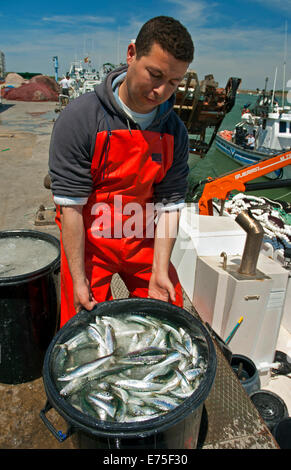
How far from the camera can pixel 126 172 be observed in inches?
83.7

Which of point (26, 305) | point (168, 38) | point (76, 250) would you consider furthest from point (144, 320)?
point (168, 38)

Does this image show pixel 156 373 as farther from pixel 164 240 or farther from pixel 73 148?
pixel 73 148

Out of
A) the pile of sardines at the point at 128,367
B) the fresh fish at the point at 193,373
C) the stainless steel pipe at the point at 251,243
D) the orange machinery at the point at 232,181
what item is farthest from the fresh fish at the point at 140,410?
the orange machinery at the point at 232,181

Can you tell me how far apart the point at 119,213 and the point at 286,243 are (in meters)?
4.22

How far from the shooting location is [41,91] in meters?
31.7

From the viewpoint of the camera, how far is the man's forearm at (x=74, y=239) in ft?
7.02

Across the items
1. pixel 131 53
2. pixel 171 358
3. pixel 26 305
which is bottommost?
pixel 26 305

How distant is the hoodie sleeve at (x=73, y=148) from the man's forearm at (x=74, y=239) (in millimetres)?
125

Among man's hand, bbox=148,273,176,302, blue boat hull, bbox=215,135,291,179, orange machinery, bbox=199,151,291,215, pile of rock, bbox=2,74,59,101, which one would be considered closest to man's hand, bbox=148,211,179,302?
man's hand, bbox=148,273,176,302

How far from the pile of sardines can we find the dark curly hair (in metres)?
1.59

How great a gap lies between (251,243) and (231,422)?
5.15 feet

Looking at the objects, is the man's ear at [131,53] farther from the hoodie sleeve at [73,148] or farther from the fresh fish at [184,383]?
the fresh fish at [184,383]

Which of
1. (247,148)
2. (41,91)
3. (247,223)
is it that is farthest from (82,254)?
(41,91)
